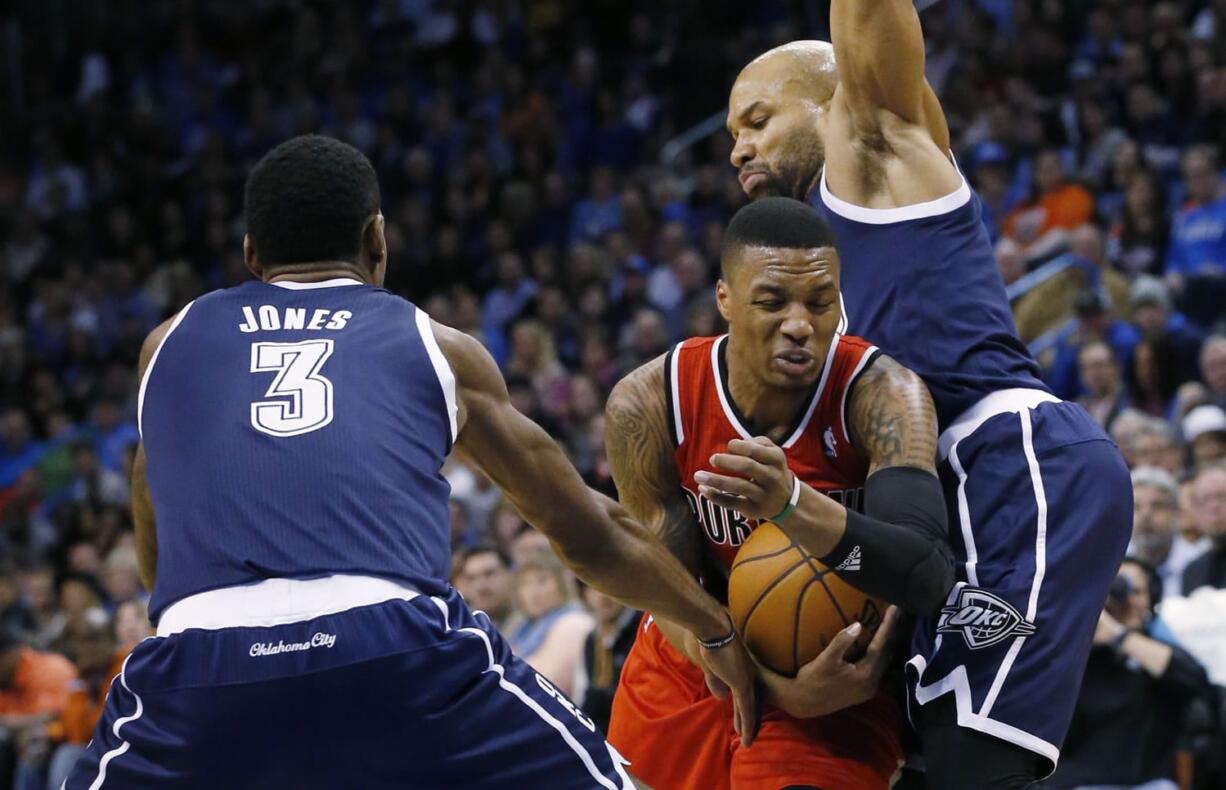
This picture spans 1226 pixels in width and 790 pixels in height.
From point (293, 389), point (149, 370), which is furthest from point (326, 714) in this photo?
point (149, 370)

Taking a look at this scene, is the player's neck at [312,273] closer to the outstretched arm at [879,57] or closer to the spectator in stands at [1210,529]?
the outstretched arm at [879,57]

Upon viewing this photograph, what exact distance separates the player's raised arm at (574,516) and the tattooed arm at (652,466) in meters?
0.22

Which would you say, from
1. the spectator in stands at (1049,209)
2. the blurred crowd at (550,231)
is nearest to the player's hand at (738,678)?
the blurred crowd at (550,231)

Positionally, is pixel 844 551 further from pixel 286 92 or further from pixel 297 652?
pixel 286 92

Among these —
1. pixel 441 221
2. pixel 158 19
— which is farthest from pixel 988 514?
pixel 158 19

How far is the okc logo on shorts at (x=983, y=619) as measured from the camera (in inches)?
149

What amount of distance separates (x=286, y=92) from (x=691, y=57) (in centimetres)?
447

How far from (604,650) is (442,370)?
15.4 feet

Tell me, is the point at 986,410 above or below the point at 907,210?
below

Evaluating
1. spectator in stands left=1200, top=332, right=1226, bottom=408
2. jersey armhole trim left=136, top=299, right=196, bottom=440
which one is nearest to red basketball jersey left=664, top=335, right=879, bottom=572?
jersey armhole trim left=136, top=299, right=196, bottom=440

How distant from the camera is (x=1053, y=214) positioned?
1116cm

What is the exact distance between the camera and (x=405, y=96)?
16219mm

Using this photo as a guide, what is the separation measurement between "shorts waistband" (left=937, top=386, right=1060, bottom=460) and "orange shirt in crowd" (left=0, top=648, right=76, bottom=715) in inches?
287

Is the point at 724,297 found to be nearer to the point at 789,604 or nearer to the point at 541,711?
the point at 789,604
